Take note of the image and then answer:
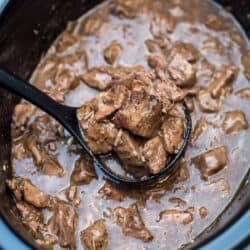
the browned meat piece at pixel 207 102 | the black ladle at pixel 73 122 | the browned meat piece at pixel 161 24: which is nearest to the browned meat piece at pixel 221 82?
the browned meat piece at pixel 207 102

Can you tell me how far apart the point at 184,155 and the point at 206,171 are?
9 cm

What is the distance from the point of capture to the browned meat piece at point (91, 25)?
261 centimetres

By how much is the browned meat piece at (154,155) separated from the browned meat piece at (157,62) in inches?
12.1

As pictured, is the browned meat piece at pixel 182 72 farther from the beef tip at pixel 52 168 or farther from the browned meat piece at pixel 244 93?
the beef tip at pixel 52 168

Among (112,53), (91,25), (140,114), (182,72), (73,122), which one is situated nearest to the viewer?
(140,114)

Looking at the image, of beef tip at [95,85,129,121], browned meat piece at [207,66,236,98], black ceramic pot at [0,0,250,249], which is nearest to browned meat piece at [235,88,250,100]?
browned meat piece at [207,66,236,98]

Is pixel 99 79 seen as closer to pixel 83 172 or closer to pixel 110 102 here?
pixel 110 102

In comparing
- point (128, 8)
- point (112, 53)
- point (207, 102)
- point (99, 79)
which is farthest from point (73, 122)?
point (128, 8)

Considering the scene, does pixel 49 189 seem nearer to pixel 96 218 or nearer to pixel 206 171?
pixel 96 218

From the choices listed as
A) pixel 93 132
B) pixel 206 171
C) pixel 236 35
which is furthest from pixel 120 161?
pixel 236 35

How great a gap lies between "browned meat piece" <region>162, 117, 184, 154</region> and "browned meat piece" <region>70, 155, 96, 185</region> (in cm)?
26

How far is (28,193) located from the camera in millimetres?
2305

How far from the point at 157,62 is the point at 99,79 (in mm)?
206

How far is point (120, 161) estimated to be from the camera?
231 cm
